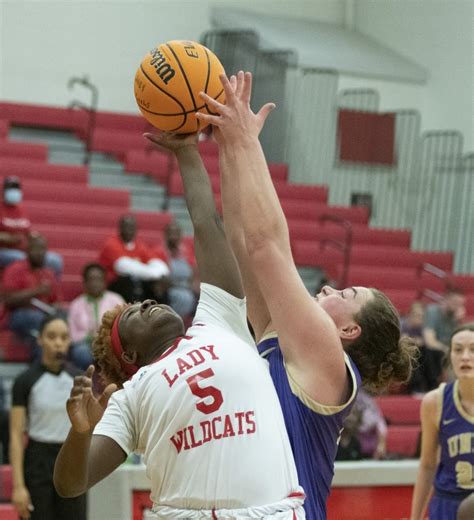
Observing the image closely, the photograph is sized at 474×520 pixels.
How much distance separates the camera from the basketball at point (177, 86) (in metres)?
3.42

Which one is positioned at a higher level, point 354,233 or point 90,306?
point 354,233

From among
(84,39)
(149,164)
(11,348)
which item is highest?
(84,39)

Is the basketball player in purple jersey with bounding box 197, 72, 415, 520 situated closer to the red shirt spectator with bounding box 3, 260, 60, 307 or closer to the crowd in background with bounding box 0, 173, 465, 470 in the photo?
the crowd in background with bounding box 0, 173, 465, 470

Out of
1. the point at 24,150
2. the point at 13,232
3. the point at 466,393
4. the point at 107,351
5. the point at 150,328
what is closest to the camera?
the point at 150,328

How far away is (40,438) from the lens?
6.43 m

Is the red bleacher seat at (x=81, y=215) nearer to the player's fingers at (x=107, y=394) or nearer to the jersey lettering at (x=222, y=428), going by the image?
the player's fingers at (x=107, y=394)

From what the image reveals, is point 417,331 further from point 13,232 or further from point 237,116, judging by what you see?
point 237,116

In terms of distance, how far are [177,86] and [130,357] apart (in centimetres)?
86

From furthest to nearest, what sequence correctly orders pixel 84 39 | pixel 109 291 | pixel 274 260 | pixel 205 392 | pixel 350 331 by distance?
pixel 84 39
pixel 109 291
pixel 350 331
pixel 205 392
pixel 274 260

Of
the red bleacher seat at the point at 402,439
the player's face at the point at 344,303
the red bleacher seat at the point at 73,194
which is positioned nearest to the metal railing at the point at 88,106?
the red bleacher seat at the point at 73,194

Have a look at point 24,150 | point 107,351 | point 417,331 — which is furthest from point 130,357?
point 24,150

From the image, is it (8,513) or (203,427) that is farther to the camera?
(8,513)

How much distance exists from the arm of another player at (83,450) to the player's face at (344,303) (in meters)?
0.71

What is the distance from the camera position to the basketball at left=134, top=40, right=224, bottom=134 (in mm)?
3424
